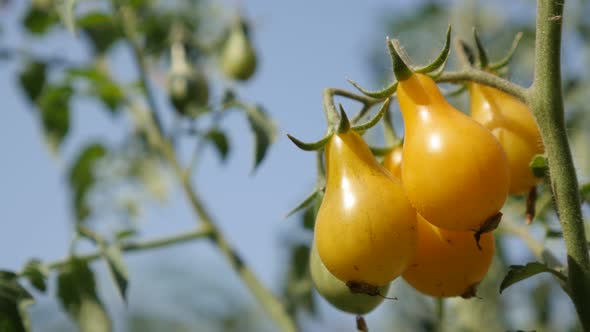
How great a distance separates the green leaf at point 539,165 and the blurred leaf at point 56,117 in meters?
1.39

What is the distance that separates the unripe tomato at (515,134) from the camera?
3.06ft

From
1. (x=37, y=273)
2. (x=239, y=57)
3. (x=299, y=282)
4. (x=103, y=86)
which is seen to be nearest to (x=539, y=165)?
(x=299, y=282)

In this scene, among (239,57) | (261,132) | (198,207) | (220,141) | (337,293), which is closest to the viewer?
(337,293)

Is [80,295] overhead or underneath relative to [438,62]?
underneath

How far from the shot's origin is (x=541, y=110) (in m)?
0.79

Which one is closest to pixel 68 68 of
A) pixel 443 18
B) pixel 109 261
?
pixel 109 261

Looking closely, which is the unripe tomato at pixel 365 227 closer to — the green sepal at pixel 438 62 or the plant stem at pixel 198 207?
the green sepal at pixel 438 62

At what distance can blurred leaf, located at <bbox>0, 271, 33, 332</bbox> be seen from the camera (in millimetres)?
1082

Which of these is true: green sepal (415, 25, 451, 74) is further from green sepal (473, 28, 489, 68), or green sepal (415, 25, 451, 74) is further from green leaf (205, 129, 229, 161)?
green leaf (205, 129, 229, 161)

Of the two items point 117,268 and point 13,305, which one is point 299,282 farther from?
point 13,305

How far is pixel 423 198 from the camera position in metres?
0.79

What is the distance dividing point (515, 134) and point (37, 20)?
1467mm

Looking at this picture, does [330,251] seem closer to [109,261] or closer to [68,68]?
[109,261]

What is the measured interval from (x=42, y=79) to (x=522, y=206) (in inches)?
49.1
